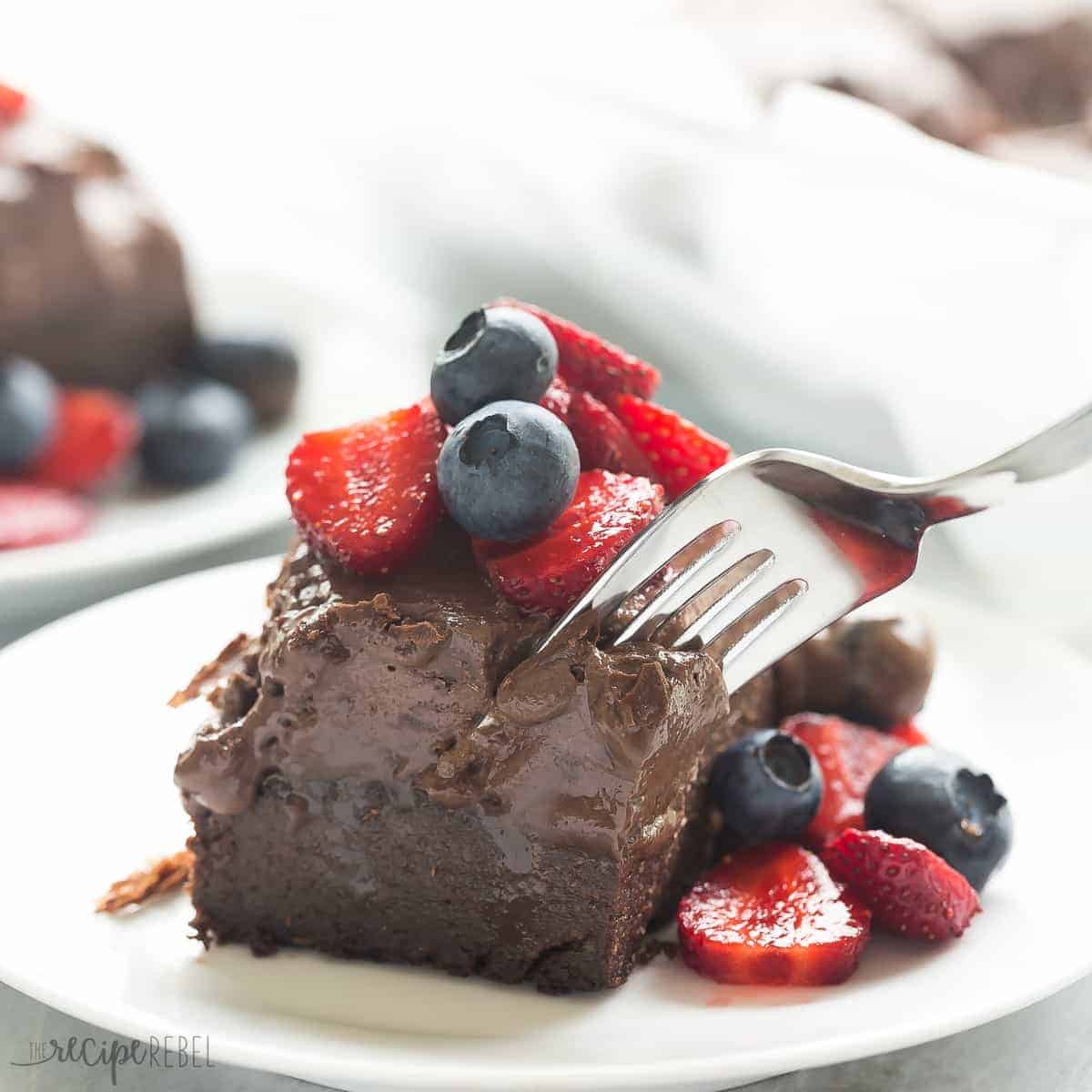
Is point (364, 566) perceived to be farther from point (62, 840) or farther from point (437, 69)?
point (437, 69)

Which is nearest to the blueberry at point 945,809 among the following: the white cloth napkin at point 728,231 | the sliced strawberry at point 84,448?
the white cloth napkin at point 728,231

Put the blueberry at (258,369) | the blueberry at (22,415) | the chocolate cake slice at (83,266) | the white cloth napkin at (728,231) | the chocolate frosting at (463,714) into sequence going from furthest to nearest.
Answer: the blueberry at (258,369) < the chocolate cake slice at (83,266) < the blueberry at (22,415) < the white cloth napkin at (728,231) < the chocolate frosting at (463,714)

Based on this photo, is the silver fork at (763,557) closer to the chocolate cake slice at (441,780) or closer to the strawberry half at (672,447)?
the chocolate cake slice at (441,780)

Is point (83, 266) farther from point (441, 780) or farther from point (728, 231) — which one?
point (441, 780)

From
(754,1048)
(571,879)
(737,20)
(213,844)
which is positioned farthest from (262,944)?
(737,20)

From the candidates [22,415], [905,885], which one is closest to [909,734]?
[905,885]

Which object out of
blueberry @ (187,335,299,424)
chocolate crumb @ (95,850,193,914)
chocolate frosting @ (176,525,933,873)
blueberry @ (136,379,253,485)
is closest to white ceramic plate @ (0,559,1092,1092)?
chocolate crumb @ (95,850,193,914)

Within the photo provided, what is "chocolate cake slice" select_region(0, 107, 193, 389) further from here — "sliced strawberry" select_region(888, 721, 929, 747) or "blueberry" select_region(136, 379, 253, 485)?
"sliced strawberry" select_region(888, 721, 929, 747)
